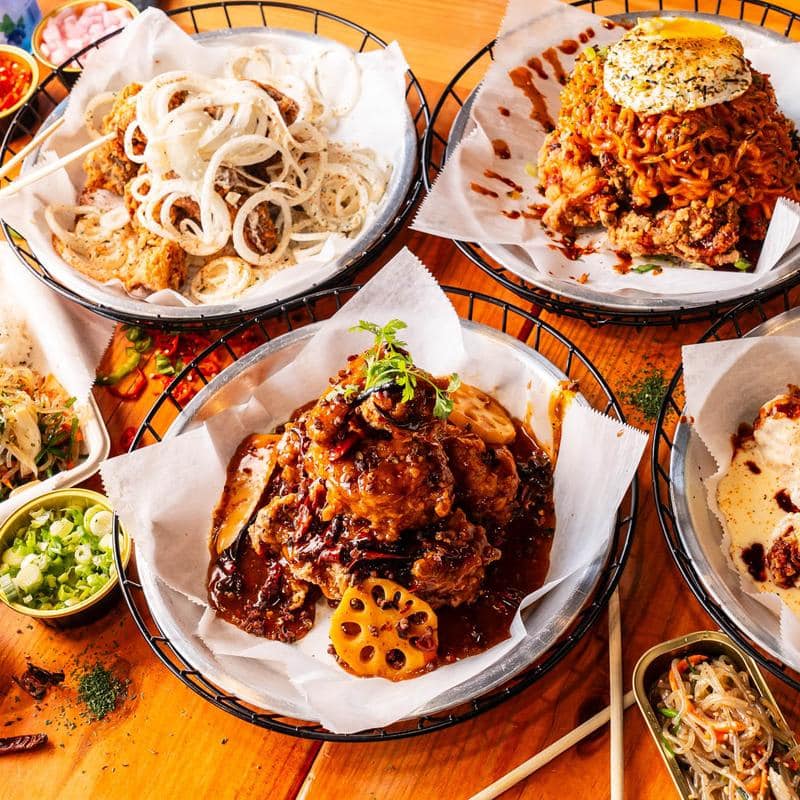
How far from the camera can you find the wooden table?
9.07 feet

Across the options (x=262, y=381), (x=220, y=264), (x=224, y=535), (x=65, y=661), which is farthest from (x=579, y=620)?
(x=220, y=264)

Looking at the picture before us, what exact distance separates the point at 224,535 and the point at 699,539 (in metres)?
1.59

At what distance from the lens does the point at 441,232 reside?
3531 millimetres

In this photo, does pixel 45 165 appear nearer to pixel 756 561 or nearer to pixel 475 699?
pixel 475 699

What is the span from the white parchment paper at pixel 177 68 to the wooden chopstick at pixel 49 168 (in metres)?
0.06

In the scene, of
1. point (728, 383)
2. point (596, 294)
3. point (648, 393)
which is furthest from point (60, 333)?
point (728, 383)

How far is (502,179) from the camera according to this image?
393cm

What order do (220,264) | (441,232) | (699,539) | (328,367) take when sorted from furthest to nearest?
(220,264) → (441,232) → (328,367) → (699,539)

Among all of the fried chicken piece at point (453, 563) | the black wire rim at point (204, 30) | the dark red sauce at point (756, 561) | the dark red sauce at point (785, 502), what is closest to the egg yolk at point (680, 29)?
the black wire rim at point (204, 30)

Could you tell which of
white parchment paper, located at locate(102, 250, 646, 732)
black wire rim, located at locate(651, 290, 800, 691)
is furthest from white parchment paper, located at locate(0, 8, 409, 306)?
black wire rim, located at locate(651, 290, 800, 691)

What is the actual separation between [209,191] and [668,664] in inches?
106

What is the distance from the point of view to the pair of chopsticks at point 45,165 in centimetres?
390

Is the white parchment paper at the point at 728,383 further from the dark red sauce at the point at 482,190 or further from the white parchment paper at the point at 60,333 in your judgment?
the white parchment paper at the point at 60,333

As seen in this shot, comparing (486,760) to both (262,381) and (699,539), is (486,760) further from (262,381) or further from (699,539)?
(262,381)
